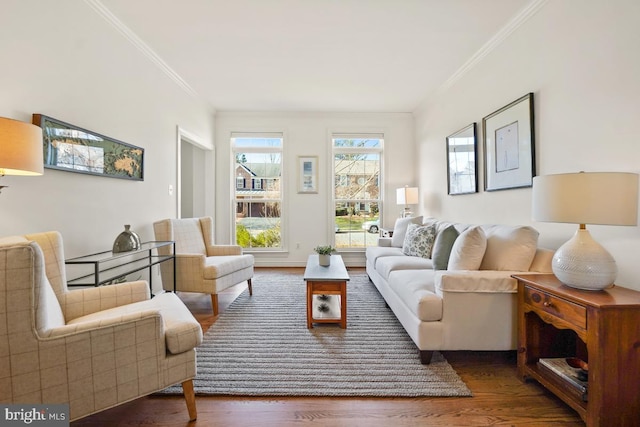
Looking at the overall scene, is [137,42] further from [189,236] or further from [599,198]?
[599,198]

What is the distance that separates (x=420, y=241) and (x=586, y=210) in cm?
183

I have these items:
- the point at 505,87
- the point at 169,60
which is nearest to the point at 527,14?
the point at 505,87

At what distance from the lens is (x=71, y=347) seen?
111 centimetres

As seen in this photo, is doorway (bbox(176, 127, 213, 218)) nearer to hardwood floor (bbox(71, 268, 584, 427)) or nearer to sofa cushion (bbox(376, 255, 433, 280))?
sofa cushion (bbox(376, 255, 433, 280))

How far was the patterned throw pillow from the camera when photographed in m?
3.08

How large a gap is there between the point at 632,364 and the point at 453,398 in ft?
2.66

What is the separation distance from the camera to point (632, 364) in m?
1.24

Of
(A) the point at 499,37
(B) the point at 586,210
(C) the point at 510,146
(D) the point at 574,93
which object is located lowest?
(B) the point at 586,210

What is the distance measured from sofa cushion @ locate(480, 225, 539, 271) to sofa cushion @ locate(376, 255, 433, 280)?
657 millimetres

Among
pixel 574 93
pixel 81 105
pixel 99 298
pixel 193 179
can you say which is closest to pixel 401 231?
pixel 574 93

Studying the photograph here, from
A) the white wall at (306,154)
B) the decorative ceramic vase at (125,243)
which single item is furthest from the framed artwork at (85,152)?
the white wall at (306,154)

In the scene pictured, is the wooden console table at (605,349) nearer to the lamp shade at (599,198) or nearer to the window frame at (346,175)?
the lamp shade at (599,198)

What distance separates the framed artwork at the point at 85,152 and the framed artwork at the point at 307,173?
2441 millimetres

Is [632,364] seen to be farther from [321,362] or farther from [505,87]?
[505,87]
